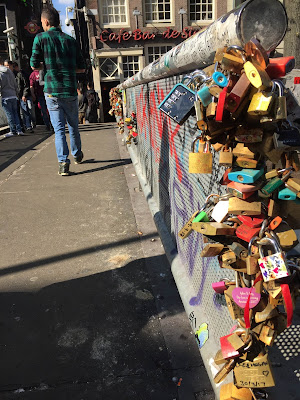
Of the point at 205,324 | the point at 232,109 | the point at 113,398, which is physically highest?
the point at 232,109

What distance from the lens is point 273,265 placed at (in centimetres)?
94

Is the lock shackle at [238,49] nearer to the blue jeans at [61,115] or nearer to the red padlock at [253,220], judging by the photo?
the red padlock at [253,220]

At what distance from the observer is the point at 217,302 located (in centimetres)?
145

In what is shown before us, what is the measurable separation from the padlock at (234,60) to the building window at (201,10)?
2170 cm

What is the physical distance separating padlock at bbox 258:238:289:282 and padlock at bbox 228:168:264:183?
0.18 metres

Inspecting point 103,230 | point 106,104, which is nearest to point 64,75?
point 103,230

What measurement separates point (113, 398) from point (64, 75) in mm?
4625

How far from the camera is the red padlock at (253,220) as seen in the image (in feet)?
3.40

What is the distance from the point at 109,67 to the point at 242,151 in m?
20.5

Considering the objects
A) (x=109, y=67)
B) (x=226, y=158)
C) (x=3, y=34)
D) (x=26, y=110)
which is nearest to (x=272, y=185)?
(x=226, y=158)

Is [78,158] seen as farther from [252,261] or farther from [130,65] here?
[130,65]

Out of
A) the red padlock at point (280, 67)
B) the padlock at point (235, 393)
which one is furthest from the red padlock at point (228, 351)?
the red padlock at point (280, 67)

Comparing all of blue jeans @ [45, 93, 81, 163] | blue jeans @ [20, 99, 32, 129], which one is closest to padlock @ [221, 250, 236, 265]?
blue jeans @ [45, 93, 81, 163]

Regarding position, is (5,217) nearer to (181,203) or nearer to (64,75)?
(64,75)
